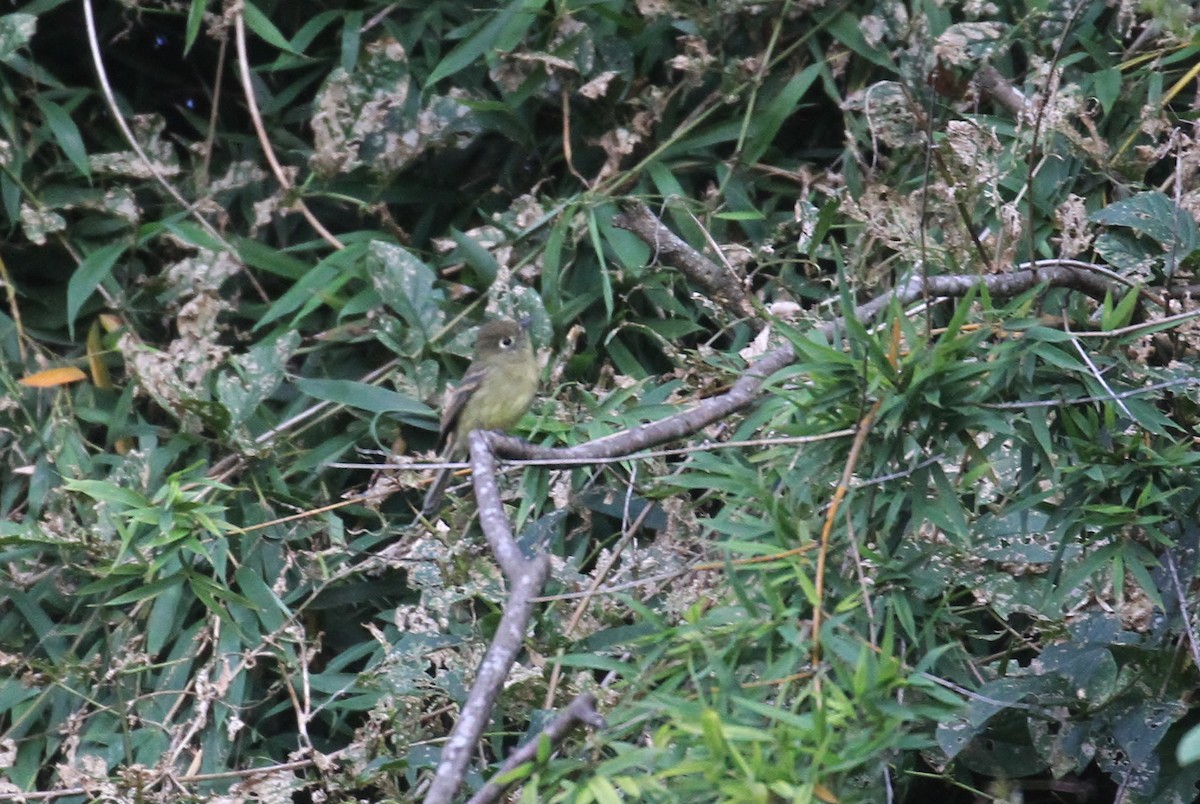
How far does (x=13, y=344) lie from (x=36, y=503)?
1.97 ft

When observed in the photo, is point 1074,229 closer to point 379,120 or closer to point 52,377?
point 379,120

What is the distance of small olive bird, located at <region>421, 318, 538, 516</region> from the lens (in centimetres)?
414

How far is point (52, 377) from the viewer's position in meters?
4.43

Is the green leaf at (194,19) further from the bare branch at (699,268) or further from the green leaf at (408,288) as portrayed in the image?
the bare branch at (699,268)

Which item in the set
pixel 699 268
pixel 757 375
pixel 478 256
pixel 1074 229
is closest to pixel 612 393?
pixel 699 268

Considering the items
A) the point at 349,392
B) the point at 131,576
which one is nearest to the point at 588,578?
the point at 349,392

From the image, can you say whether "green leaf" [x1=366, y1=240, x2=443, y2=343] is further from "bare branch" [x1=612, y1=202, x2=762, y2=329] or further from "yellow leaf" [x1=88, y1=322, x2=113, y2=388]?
"yellow leaf" [x1=88, y1=322, x2=113, y2=388]

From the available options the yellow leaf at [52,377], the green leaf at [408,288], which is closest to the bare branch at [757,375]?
the green leaf at [408,288]

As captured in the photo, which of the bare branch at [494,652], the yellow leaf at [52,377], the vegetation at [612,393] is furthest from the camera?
the yellow leaf at [52,377]

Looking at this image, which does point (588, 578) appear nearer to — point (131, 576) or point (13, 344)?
point (131, 576)

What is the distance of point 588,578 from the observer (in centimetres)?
350

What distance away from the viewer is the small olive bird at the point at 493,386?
Answer: 414cm

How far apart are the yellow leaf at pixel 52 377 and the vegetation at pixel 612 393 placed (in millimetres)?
10

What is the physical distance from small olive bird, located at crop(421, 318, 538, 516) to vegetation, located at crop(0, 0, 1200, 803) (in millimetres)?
72
